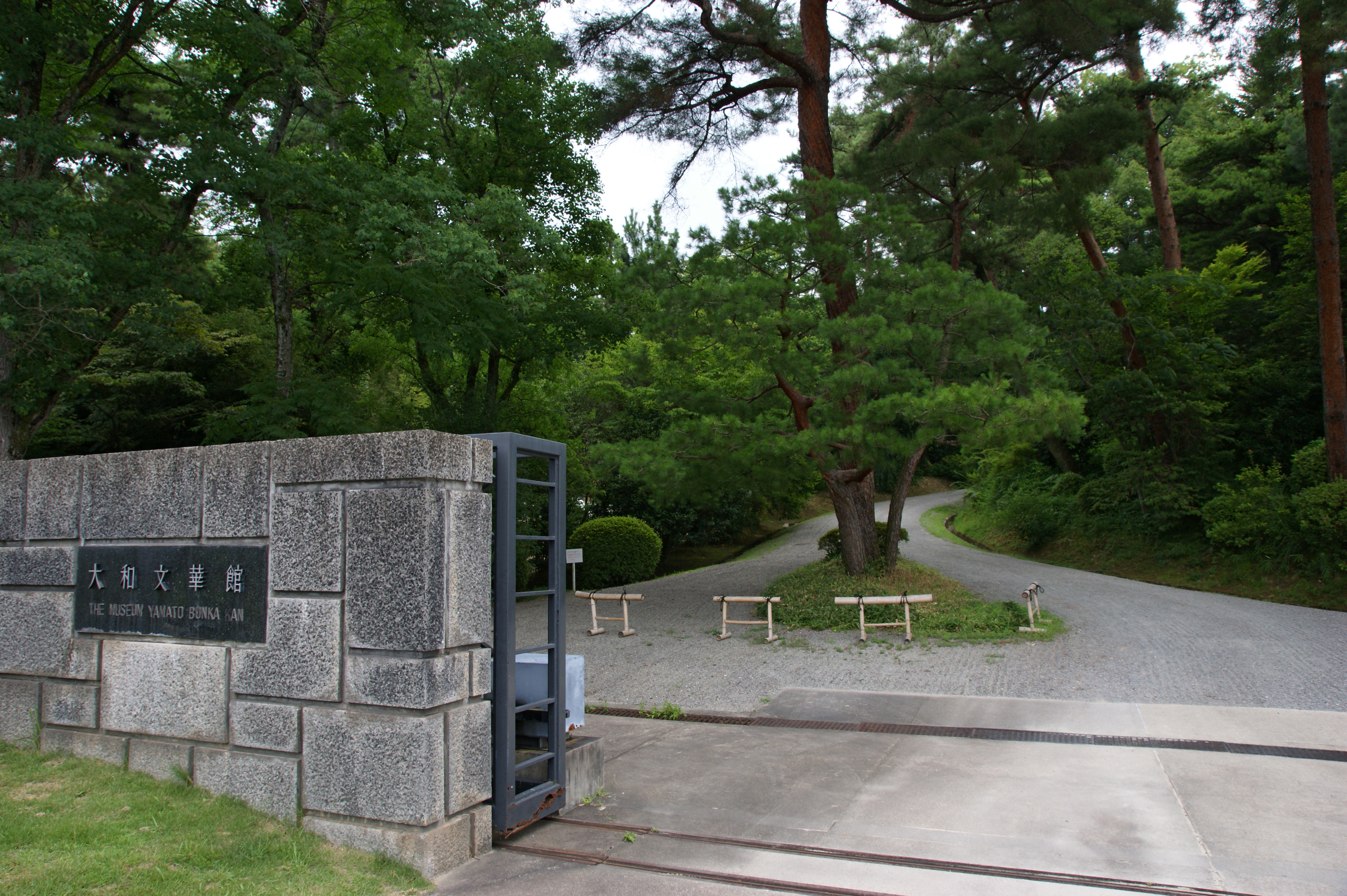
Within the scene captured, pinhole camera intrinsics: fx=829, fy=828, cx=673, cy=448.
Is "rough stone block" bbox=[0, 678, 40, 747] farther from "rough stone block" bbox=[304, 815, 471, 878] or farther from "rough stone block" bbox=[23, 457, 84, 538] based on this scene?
"rough stone block" bbox=[304, 815, 471, 878]

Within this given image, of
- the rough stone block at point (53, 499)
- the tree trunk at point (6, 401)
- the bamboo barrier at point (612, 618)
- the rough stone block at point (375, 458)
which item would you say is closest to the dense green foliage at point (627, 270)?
the tree trunk at point (6, 401)

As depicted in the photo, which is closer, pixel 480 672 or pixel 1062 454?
pixel 480 672

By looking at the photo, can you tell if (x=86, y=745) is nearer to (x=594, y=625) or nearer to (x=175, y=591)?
(x=175, y=591)

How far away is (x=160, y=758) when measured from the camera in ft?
14.1

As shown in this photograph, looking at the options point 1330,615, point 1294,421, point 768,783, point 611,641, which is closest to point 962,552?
point 1294,421

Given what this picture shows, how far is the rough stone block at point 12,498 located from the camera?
490cm

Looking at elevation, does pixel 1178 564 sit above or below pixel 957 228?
below

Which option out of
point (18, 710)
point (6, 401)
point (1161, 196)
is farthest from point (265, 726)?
point (1161, 196)

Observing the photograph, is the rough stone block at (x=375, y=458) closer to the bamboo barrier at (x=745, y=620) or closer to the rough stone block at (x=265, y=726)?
the rough stone block at (x=265, y=726)

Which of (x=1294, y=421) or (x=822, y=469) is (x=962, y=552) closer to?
(x=1294, y=421)

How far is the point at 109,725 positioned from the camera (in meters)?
4.45

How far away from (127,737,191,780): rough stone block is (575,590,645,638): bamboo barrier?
713 cm

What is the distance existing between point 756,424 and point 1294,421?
12.4 meters

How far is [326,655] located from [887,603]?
8027 mm
